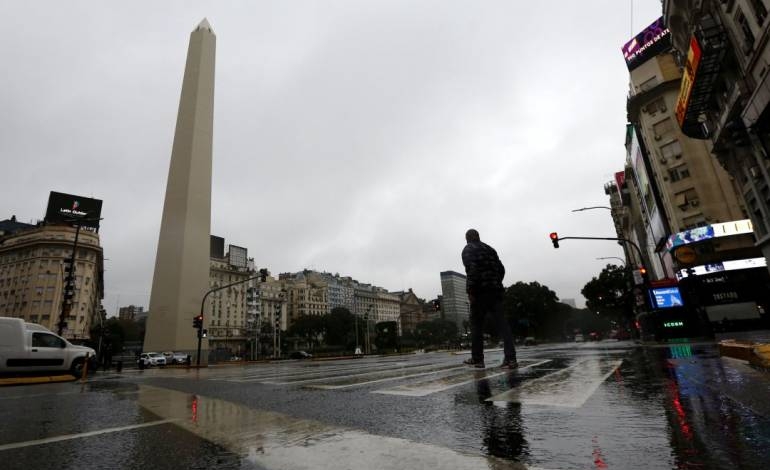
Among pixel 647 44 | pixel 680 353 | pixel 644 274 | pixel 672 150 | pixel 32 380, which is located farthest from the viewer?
pixel 647 44

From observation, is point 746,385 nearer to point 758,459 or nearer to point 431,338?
point 758,459

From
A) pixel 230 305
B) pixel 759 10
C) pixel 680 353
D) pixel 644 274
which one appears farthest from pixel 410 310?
pixel 680 353

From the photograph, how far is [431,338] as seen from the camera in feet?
424

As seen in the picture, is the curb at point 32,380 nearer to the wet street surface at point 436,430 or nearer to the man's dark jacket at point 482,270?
the wet street surface at point 436,430

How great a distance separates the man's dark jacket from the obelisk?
113 ft

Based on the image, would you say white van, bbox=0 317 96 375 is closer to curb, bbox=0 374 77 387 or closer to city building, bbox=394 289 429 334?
curb, bbox=0 374 77 387

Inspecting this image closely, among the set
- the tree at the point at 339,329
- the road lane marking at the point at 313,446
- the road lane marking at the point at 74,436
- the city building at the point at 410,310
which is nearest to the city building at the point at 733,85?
the road lane marking at the point at 313,446

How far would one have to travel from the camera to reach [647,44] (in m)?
44.9

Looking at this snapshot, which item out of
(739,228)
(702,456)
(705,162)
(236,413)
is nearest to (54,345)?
(236,413)

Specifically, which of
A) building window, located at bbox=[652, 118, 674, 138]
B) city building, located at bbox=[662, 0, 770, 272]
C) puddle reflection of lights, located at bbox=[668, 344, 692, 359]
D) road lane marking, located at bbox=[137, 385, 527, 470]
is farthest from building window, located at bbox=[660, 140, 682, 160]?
road lane marking, located at bbox=[137, 385, 527, 470]

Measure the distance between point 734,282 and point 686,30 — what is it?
73.5 ft

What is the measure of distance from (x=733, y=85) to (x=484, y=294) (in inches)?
1026

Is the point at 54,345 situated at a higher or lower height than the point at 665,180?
lower

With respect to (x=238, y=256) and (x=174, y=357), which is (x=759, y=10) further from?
(x=238, y=256)
